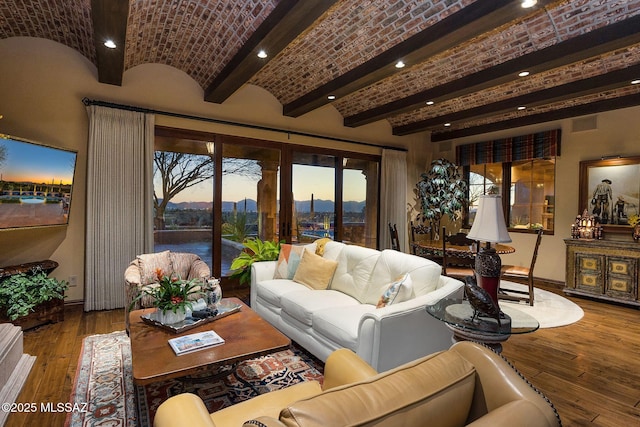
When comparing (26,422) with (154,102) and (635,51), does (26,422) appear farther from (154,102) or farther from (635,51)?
(635,51)

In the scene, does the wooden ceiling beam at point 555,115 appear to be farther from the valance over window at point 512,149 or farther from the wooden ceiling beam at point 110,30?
the wooden ceiling beam at point 110,30

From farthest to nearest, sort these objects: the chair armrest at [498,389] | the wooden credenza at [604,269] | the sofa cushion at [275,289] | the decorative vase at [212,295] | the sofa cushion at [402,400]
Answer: the wooden credenza at [604,269], the sofa cushion at [275,289], the decorative vase at [212,295], the chair armrest at [498,389], the sofa cushion at [402,400]

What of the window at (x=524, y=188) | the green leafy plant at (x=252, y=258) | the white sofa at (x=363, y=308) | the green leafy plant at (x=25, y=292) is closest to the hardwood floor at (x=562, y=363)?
the green leafy plant at (x=25, y=292)

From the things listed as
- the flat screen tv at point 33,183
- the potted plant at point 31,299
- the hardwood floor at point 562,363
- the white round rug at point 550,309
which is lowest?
the hardwood floor at point 562,363

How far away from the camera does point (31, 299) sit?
3350mm

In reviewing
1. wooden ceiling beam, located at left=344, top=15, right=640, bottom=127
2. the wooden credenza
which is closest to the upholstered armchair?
wooden ceiling beam, located at left=344, top=15, right=640, bottom=127

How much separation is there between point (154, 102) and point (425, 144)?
217 inches

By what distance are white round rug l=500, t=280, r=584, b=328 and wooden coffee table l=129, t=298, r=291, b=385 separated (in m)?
2.70

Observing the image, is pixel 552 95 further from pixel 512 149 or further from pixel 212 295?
pixel 212 295

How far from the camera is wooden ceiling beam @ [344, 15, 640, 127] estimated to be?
9.64 ft

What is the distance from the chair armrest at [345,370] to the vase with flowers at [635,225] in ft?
17.3

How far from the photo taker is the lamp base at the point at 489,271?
220 cm

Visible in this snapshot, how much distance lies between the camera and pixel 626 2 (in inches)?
112

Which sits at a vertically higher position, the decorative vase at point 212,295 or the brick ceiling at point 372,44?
the brick ceiling at point 372,44
